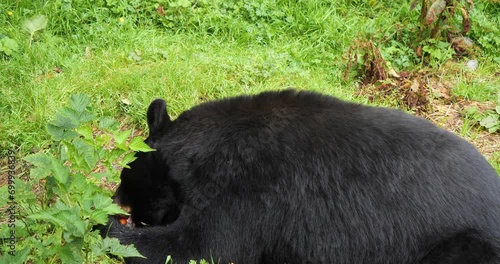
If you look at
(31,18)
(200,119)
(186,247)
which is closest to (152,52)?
(31,18)

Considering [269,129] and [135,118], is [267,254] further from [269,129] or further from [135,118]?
[135,118]

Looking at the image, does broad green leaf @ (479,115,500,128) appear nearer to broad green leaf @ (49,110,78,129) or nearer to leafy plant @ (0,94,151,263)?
leafy plant @ (0,94,151,263)

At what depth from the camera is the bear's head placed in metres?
4.17

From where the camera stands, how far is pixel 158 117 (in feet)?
13.8

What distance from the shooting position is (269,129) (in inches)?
160

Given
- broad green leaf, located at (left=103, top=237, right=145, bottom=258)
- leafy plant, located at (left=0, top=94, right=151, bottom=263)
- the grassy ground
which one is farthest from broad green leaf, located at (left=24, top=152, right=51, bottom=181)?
the grassy ground

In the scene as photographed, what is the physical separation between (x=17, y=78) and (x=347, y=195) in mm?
3383

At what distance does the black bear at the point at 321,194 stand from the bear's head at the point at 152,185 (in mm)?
29

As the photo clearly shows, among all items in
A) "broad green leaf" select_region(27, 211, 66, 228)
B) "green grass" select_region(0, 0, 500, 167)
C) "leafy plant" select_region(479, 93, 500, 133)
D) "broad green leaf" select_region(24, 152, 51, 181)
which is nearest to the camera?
"broad green leaf" select_region(27, 211, 66, 228)

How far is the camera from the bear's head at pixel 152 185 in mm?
4172

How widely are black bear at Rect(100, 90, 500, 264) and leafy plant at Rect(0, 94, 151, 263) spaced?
1.52ft

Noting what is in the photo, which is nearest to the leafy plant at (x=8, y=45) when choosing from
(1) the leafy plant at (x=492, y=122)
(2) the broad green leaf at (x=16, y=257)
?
(2) the broad green leaf at (x=16, y=257)

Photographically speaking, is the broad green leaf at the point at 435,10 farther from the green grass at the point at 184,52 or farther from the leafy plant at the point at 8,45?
the leafy plant at the point at 8,45

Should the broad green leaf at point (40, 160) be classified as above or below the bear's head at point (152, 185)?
above
